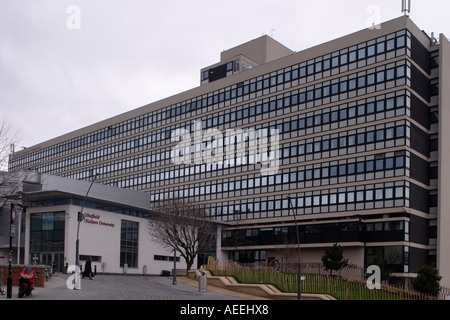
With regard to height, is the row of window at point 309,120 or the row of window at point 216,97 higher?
the row of window at point 216,97

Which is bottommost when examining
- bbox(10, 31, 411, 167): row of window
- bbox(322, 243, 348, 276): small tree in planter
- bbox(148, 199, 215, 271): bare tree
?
bbox(322, 243, 348, 276): small tree in planter

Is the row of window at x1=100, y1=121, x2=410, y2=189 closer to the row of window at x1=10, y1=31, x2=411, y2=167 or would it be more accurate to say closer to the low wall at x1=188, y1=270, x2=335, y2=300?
the row of window at x1=10, y1=31, x2=411, y2=167

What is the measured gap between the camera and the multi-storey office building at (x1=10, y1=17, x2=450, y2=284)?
204 ft

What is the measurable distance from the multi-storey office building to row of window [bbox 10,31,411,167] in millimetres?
170

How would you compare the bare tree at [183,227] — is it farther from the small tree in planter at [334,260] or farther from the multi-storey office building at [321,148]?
the small tree in planter at [334,260]

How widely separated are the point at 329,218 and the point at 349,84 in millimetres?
15755

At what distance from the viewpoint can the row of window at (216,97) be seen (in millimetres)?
64750

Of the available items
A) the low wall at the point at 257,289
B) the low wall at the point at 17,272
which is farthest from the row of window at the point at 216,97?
the low wall at the point at 17,272

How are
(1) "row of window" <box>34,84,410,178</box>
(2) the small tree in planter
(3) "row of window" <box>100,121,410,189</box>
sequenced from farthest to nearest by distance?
(1) "row of window" <box>34,84,410,178</box> < (3) "row of window" <box>100,121,410,189</box> < (2) the small tree in planter

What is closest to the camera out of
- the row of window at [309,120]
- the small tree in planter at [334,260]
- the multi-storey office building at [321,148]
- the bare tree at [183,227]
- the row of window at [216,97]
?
the small tree in planter at [334,260]

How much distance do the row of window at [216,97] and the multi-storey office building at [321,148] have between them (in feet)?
0.56

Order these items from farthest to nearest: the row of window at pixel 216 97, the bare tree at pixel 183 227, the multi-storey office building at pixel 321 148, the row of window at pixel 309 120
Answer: the row of window at pixel 216 97
the row of window at pixel 309 120
the multi-storey office building at pixel 321 148
the bare tree at pixel 183 227

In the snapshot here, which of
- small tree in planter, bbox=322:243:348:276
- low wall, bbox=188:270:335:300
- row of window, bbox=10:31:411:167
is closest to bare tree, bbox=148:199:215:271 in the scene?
low wall, bbox=188:270:335:300

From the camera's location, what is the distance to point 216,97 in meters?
83.3
